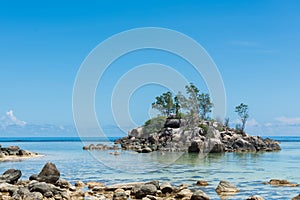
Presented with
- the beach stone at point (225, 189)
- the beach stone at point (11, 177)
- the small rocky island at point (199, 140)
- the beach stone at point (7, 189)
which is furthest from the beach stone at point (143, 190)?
the small rocky island at point (199, 140)

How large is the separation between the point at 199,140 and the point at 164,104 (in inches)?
955

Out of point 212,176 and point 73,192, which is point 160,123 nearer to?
point 212,176

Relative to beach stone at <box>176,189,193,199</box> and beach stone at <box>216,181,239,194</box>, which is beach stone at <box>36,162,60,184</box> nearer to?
beach stone at <box>176,189,193,199</box>

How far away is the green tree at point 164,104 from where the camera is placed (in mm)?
68456

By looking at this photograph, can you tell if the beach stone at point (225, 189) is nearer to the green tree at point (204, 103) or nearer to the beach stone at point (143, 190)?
the beach stone at point (143, 190)

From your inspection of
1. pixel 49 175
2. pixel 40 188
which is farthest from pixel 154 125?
pixel 40 188

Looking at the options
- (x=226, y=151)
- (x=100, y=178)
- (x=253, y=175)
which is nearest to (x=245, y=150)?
(x=226, y=151)

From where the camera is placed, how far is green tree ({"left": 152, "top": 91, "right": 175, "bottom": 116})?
68.5 metres

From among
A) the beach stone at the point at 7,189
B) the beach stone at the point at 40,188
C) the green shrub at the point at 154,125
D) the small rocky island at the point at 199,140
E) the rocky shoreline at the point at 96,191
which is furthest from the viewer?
the green shrub at the point at 154,125

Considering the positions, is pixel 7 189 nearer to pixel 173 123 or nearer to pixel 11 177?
pixel 11 177

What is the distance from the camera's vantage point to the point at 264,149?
5434 centimetres

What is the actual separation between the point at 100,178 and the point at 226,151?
98.4 ft

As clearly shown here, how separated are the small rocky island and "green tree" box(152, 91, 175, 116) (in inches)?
340

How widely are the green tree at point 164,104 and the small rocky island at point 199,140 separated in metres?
8.63
